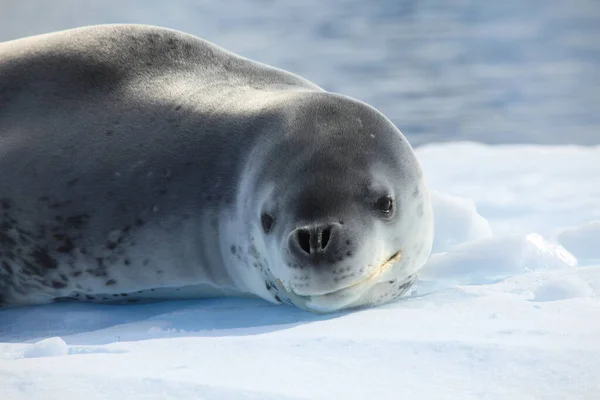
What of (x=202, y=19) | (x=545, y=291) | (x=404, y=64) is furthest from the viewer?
(x=202, y=19)

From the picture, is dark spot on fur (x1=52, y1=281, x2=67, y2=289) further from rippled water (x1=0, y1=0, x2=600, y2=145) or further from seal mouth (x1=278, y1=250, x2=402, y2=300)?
rippled water (x1=0, y1=0, x2=600, y2=145)

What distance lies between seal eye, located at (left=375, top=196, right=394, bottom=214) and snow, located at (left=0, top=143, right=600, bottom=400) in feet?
0.82

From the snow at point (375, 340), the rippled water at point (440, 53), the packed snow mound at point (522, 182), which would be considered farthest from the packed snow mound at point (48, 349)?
the rippled water at point (440, 53)

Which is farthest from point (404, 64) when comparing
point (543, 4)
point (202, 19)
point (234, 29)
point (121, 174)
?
point (121, 174)

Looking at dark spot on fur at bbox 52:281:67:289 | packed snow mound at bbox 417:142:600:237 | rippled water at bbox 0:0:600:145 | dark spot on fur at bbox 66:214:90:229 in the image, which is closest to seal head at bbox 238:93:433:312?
dark spot on fur at bbox 66:214:90:229

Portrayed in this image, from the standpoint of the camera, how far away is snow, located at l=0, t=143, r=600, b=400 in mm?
1874

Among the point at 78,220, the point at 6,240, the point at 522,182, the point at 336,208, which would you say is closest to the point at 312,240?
the point at 336,208

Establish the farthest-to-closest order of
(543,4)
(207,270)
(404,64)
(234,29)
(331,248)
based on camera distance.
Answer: (543,4)
(234,29)
(404,64)
(207,270)
(331,248)

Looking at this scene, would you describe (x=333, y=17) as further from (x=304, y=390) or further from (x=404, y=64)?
(x=304, y=390)

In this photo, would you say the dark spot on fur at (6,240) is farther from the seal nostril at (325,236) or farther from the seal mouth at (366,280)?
the seal nostril at (325,236)

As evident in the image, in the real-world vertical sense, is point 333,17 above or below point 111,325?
above

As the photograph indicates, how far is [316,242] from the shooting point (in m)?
2.41

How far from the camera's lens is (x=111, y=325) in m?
2.71

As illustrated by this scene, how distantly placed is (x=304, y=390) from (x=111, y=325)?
3.27 ft
